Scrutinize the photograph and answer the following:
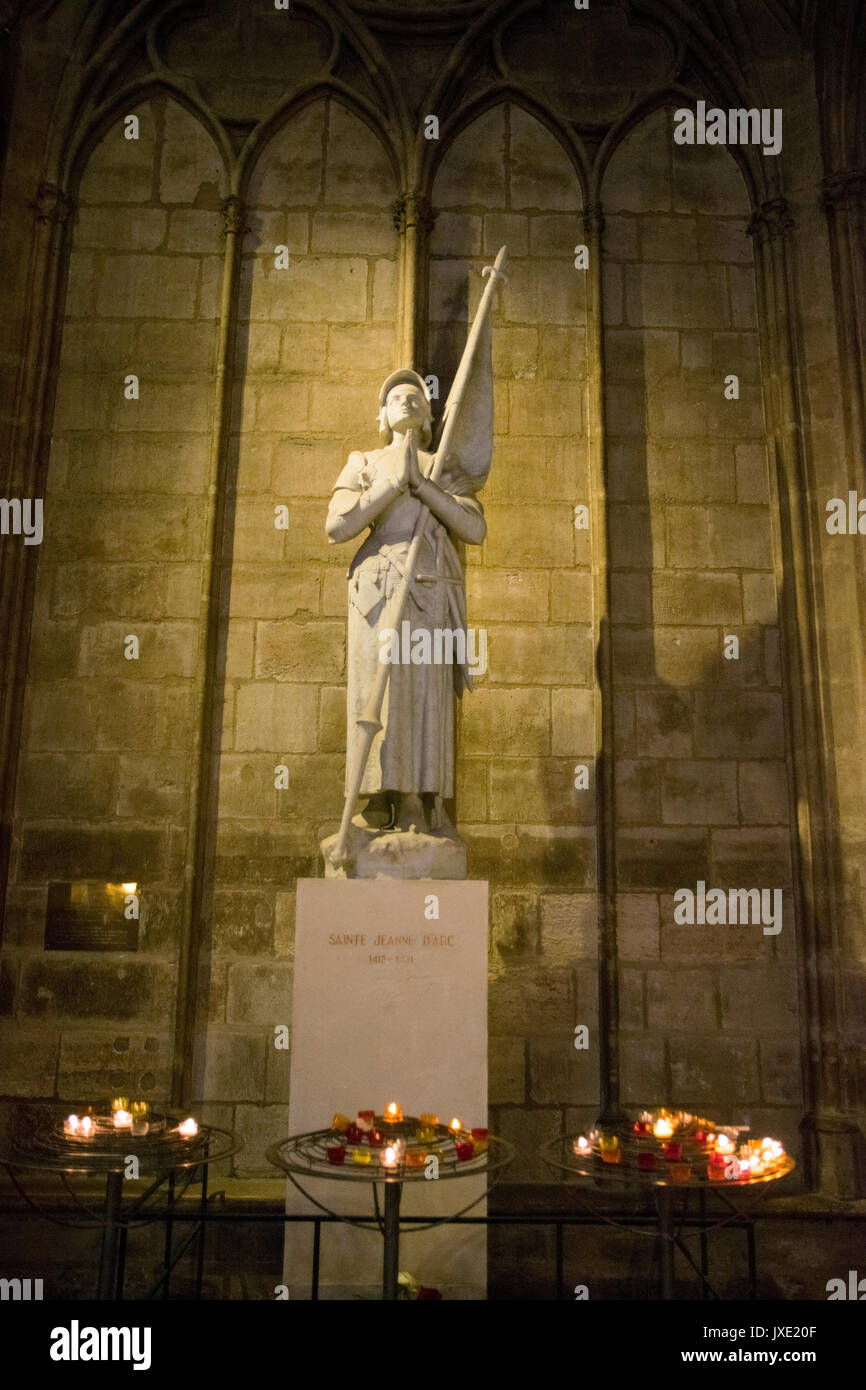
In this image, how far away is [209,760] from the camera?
6227mm

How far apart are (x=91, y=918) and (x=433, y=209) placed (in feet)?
15.4

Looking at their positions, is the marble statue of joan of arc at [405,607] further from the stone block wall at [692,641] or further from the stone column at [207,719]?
the stone block wall at [692,641]

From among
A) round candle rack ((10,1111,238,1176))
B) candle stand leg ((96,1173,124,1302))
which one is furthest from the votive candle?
candle stand leg ((96,1173,124,1302))

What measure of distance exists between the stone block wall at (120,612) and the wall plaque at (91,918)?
54 mm

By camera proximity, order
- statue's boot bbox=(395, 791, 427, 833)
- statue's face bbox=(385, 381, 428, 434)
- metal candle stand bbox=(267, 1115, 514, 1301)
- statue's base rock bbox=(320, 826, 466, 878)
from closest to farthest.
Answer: metal candle stand bbox=(267, 1115, 514, 1301)
statue's base rock bbox=(320, 826, 466, 878)
statue's boot bbox=(395, 791, 427, 833)
statue's face bbox=(385, 381, 428, 434)

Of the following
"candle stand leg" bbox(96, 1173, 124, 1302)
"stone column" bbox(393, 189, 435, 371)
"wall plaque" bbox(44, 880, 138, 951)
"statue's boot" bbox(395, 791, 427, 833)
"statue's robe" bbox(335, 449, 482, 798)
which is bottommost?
"candle stand leg" bbox(96, 1173, 124, 1302)

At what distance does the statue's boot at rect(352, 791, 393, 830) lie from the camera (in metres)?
5.29

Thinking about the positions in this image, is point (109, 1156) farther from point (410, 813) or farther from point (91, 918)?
point (91, 918)

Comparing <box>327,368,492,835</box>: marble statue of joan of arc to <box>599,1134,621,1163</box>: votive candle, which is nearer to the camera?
<box>599,1134,621,1163</box>: votive candle

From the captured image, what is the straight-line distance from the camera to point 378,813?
5414mm

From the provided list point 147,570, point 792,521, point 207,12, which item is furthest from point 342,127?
point 792,521

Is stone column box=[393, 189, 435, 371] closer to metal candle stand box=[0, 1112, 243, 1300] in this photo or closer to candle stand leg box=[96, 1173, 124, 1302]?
metal candle stand box=[0, 1112, 243, 1300]

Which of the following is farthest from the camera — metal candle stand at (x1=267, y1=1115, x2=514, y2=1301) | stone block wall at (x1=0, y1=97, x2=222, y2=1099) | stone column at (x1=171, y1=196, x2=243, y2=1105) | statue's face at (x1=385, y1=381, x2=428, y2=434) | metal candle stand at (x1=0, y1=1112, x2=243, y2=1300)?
stone block wall at (x1=0, y1=97, x2=222, y2=1099)

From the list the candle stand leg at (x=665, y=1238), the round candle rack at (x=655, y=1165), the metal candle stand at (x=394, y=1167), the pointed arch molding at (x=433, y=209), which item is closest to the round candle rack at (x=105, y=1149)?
the metal candle stand at (x=394, y=1167)
